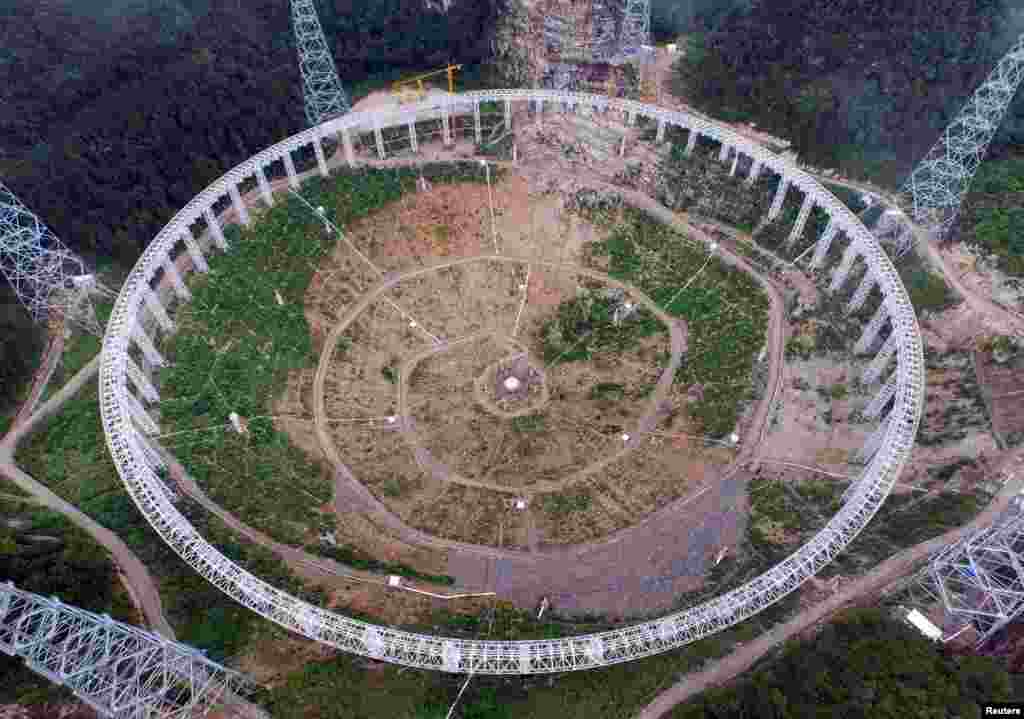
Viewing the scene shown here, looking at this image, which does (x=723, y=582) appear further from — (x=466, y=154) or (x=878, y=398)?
(x=466, y=154)

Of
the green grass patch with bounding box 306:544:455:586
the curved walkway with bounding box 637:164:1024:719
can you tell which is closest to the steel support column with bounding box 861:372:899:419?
the curved walkway with bounding box 637:164:1024:719

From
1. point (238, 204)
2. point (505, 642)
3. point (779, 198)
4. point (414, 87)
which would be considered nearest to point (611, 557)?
point (505, 642)

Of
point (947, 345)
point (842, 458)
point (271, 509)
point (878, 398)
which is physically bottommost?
point (271, 509)

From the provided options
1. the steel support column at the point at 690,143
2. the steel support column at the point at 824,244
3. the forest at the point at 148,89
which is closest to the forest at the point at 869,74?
the steel support column at the point at 690,143

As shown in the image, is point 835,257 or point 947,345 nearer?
point 947,345

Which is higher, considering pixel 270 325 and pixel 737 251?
pixel 737 251

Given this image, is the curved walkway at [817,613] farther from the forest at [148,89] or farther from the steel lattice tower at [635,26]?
the forest at [148,89]

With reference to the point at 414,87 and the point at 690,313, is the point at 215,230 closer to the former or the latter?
the point at 414,87

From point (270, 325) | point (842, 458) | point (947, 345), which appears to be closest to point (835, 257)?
point (947, 345)
